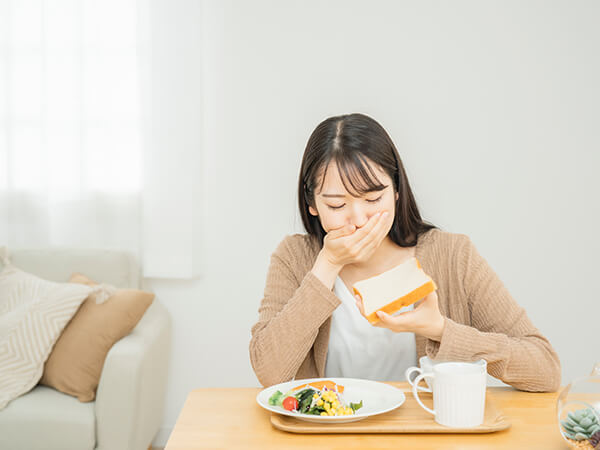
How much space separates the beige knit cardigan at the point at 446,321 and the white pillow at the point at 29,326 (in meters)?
0.99

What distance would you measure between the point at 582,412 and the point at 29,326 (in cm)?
182

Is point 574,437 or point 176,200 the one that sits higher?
point 176,200

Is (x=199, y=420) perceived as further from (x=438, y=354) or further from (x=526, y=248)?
(x=526, y=248)

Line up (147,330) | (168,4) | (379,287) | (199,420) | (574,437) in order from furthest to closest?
1. (168,4)
2. (147,330)
3. (379,287)
4. (199,420)
5. (574,437)

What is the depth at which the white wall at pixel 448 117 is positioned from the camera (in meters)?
2.54

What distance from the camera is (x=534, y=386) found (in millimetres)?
1218

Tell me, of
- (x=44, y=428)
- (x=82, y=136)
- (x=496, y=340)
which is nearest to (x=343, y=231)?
(x=496, y=340)

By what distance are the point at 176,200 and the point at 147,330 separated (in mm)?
555

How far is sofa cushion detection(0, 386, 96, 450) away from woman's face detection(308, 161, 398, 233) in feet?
3.69

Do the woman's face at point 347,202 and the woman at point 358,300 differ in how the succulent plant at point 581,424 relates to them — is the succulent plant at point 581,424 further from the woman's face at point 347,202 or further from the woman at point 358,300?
the woman's face at point 347,202

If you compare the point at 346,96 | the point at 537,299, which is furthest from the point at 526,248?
the point at 346,96

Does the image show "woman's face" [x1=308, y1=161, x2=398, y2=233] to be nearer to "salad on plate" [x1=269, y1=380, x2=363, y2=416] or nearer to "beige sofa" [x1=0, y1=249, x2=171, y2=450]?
"salad on plate" [x1=269, y1=380, x2=363, y2=416]

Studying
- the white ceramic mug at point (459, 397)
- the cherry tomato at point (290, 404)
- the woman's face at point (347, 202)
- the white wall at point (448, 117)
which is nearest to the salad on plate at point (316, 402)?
the cherry tomato at point (290, 404)

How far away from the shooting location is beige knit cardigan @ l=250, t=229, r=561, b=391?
1.21m
